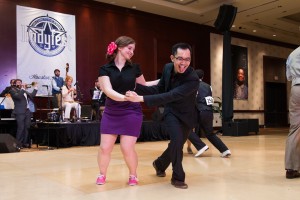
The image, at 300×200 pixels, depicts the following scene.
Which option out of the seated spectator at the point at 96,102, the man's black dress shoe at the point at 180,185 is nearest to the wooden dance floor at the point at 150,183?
the man's black dress shoe at the point at 180,185

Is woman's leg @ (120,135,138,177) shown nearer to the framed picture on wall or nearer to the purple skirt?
the purple skirt

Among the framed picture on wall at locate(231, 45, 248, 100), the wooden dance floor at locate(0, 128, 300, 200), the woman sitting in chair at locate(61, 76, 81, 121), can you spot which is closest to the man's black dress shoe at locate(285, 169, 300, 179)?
the wooden dance floor at locate(0, 128, 300, 200)

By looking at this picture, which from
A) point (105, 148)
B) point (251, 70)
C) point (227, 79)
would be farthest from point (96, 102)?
point (251, 70)

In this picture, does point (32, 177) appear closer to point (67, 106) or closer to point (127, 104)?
point (127, 104)

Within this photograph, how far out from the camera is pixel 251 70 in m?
17.8

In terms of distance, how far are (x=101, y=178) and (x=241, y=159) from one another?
2.80 meters

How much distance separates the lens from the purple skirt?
3328 millimetres

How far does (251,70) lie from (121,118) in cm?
1563

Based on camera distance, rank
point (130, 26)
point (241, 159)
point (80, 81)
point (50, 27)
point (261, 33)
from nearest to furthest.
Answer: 1. point (241, 159)
2. point (50, 27)
3. point (80, 81)
4. point (130, 26)
5. point (261, 33)

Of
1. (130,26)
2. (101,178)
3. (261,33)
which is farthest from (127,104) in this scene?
(261,33)

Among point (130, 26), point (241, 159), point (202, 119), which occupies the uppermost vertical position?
point (130, 26)

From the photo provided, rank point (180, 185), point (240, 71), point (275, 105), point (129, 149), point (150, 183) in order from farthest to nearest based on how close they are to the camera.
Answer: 1. point (275, 105)
2. point (240, 71)
3. point (150, 183)
4. point (129, 149)
5. point (180, 185)

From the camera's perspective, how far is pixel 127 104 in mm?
3340

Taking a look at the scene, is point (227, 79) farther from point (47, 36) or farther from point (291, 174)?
point (291, 174)
